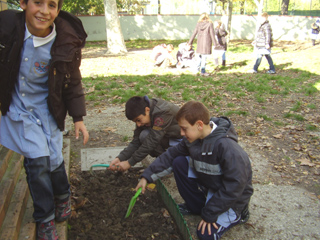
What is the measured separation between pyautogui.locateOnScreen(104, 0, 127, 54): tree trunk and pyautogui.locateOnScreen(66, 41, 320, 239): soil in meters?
8.65

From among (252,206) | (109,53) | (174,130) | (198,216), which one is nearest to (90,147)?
(174,130)

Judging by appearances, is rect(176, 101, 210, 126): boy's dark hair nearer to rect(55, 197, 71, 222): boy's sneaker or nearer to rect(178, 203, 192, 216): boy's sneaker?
rect(178, 203, 192, 216): boy's sneaker

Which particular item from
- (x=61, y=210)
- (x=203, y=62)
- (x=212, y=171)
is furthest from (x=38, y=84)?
(x=203, y=62)

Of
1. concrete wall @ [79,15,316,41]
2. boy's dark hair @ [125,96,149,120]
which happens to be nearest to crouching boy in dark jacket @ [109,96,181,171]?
boy's dark hair @ [125,96,149,120]

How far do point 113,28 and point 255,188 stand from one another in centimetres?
1189

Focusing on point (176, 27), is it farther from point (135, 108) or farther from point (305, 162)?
point (135, 108)

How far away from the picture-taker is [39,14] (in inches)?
82.4

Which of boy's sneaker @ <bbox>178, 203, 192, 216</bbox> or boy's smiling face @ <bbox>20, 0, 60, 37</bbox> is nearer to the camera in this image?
boy's smiling face @ <bbox>20, 0, 60, 37</bbox>

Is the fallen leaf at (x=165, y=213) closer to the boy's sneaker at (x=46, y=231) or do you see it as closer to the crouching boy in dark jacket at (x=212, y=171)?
the crouching boy in dark jacket at (x=212, y=171)

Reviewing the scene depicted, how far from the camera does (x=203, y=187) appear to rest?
9.41 ft

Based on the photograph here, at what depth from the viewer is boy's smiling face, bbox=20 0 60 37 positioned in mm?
2088

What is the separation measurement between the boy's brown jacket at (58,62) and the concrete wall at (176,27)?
20.5 m

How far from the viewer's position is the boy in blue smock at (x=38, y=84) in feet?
6.87

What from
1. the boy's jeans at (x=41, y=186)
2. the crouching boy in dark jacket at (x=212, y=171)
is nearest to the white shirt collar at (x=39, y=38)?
the boy's jeans at (x=41, y=186)
